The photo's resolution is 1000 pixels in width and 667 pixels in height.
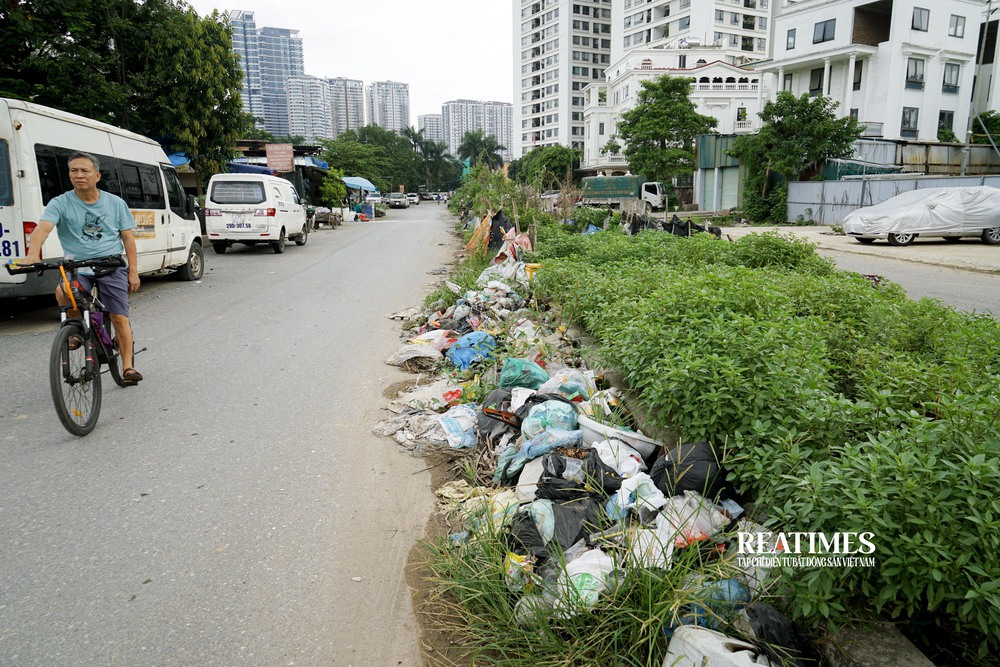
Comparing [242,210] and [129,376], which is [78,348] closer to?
[129,376]

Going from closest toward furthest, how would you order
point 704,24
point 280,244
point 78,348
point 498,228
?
1. point 78,348
2. point 498,228
3. point 280,244
4. point 704,24

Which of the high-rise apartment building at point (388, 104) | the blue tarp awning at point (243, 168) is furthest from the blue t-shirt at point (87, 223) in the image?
the high-rise apartment building at point (388, 104)

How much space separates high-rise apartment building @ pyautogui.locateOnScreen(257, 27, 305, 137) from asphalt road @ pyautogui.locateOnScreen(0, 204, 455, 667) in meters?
98.8

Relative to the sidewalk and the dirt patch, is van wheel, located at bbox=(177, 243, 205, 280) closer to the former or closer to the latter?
the dirt patch

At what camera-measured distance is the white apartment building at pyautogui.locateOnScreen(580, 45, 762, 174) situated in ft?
196

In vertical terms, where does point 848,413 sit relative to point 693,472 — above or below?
above

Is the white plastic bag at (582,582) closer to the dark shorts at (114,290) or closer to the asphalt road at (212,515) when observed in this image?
the asphalt road at (212,515)

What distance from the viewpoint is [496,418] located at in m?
4.43

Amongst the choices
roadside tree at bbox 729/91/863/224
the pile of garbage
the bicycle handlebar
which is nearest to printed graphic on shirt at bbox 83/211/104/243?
the bicycle handlebar

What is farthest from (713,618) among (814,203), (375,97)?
(375,97)

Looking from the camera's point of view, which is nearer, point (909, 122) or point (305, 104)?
point (909, 122)

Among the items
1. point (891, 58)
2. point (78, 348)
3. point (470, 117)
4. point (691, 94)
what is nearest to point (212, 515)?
point (78, 348)

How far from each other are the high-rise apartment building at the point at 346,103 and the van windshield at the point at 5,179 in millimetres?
127343

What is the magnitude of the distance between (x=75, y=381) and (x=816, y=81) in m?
48.2
